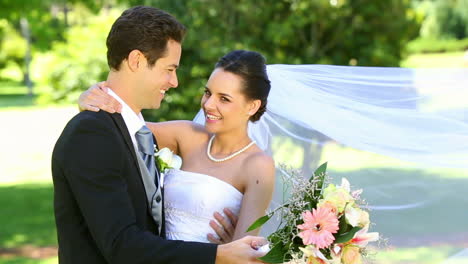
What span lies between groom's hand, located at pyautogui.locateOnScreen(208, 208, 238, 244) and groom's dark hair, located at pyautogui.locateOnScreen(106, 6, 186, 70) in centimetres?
98

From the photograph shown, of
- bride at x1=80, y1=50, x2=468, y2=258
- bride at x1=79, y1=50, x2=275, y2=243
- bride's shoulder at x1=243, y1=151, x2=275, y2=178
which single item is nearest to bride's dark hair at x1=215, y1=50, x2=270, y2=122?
bride at x1=79, y1=50, x2=275, y2=243

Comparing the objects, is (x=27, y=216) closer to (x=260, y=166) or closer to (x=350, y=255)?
(x=260, y=166)

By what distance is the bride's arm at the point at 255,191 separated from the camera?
3.56 meters

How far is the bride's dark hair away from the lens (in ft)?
12.8

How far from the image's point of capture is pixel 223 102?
3867 millimetres

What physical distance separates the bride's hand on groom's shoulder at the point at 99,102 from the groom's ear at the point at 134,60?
0.16 meters

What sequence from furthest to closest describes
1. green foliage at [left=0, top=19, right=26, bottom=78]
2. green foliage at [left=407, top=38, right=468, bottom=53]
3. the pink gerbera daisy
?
green foliage at [left=407, top=38, right=468, bottom=53] → green foliage at [left=0, top=19, right=26, bottom=78] → the pink gerbera daisy

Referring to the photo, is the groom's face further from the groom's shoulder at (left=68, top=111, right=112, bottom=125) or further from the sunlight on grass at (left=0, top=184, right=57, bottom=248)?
the sunlight on grass at (left=0, top=184, right=57, bottom=248)

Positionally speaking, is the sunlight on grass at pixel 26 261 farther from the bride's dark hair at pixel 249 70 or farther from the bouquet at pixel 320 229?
the bouquet at pixel 320 229

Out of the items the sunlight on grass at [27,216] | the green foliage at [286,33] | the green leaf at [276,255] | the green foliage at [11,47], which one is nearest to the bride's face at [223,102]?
the green leaf at [276,255]

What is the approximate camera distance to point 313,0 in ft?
29.9

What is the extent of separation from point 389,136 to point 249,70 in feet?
3.02

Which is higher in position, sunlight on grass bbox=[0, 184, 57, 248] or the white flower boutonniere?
the white flower boutonniere

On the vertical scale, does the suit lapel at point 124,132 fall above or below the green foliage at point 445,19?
below
